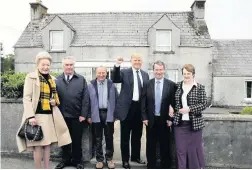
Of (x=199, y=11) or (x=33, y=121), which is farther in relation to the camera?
(x=199, y=11)

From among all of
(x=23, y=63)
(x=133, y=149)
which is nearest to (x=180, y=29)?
(x=23, y=63)

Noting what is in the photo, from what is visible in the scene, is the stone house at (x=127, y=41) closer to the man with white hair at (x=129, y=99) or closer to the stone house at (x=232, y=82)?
the stone house at (x=232, y=82)

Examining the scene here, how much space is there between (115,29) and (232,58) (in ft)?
30.6

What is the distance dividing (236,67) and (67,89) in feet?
58.4

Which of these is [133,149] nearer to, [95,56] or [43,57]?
[43,57]

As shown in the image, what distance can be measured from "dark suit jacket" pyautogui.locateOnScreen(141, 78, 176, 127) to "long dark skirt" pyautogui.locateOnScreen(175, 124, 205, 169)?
36 cm

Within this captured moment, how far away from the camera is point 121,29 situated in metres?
19.5

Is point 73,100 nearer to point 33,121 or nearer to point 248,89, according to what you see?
point 33,121

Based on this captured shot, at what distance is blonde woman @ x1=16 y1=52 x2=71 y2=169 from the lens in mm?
4055

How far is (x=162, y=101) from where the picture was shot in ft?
15.1

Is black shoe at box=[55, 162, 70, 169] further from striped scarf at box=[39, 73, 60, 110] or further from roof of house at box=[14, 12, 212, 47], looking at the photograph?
roof of house at box=[14, 12, 212, 47]

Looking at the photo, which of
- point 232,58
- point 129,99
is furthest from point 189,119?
point 232,58

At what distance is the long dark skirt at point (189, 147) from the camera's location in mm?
4367

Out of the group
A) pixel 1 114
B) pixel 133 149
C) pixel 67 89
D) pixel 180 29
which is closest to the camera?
pixel 67 89
